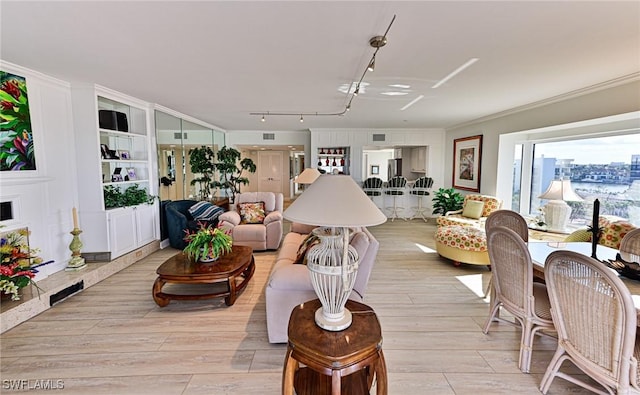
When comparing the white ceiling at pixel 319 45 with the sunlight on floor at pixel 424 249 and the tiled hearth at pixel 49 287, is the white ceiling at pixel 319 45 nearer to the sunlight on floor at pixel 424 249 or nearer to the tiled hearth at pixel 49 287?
the tiled hearth at pixel 49 287

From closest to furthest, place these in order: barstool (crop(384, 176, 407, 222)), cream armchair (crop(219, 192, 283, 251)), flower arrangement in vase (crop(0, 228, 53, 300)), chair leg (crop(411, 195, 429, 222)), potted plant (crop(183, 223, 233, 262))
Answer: flower arrangement in vase (crop(0, 228, 53, 300))
potted plant (crop(183, 223, 233, 262))
cream armchair (crop(219, 192, 283, 251))
barstool (crop(384, 176, 407, 222))
chair leg (crop(411, 195, 429, 222))

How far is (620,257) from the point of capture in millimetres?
2240

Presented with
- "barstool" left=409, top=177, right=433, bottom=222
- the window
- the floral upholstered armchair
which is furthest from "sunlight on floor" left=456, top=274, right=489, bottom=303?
"barstool" left=409, top=177, right=433, bottom=222

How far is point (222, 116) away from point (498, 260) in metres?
5.51

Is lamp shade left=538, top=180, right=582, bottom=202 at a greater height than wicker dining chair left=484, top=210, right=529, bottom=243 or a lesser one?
greater

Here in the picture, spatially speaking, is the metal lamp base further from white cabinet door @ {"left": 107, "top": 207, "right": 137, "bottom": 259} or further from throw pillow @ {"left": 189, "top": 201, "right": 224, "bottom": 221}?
throw pillow @ {"left": 189, "top": 201, "right": 224, "bottom": 221}

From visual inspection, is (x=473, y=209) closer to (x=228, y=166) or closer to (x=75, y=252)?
(x=228, y=166)

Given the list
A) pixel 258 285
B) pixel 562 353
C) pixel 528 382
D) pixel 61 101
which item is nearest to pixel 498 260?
pixel 562 353

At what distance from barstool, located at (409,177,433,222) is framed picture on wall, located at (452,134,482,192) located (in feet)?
2.16

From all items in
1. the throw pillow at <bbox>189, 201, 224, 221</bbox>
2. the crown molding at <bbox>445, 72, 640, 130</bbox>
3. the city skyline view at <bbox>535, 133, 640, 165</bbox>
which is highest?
the crown molding at <bbox>445, 72, 640, 130</bbox>

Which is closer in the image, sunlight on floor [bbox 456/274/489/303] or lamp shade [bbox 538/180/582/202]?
sunlight on floor [bbox 456/274/489/303]

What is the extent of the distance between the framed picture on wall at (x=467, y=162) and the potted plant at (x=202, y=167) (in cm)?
A: 608

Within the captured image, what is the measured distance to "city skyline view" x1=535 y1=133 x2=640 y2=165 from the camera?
3.98 metres

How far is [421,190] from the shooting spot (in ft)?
25.8
